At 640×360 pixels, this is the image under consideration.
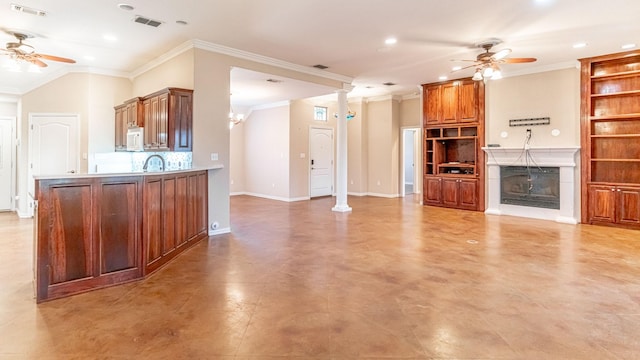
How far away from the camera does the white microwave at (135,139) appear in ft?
19.9

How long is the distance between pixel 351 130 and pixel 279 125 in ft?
8.09

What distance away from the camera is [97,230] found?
326 cm

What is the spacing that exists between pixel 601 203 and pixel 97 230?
787cm

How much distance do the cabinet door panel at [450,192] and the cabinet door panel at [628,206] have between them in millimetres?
2957

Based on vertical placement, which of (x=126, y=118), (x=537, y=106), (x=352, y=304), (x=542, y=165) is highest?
(x=537, y=106)

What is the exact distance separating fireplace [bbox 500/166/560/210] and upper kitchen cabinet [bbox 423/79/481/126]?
1469 millimetres

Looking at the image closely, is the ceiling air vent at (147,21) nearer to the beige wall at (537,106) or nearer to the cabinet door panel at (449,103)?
the cabinet door panel at (449,103)

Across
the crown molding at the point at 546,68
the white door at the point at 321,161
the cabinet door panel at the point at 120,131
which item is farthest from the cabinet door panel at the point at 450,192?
the cabinet door panel at the point at 120,131

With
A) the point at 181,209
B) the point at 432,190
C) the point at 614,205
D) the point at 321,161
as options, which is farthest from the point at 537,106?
the point at 181,209

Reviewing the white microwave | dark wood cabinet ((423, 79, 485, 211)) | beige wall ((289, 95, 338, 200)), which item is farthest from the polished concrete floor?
beige wall ((289, 95, 338, 200))

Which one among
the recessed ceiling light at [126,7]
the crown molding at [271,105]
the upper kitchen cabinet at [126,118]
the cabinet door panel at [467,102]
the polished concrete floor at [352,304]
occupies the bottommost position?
the polished concrete floor at [352,304]

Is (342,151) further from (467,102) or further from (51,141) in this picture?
(51,141)

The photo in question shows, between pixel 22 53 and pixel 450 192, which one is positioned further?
pixel 450 192

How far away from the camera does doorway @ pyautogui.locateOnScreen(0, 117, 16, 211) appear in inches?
316
